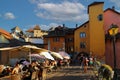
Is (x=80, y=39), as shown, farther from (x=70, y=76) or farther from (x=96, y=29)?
(x=70, y=76)

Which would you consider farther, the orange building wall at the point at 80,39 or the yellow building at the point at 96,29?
the orange building wall at the point at 80,39

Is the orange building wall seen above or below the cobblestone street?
above

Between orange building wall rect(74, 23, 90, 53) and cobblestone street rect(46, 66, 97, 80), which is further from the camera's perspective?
orange building wall rect(74, 23, 90, 53)

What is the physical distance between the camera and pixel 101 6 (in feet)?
221

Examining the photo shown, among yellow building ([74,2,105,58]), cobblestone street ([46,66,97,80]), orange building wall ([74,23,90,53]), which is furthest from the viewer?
orange building wall ([74,23,90,53])

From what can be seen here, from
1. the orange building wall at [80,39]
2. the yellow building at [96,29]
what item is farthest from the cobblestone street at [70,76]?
the orange building wall at [80,39]

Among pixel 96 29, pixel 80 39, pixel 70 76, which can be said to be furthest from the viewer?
pixel 80 39

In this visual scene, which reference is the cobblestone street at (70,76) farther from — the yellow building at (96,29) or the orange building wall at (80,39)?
the orange building wall at (80,39)

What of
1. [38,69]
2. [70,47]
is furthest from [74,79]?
[70,47]

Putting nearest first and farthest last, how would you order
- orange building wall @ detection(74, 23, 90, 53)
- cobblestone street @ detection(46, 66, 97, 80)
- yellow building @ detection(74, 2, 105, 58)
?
cobblestone street @ detection(46, 66, 97, 80) < yellow building @ detection(74, 2, 105, 58) < orange building wall @ detection(74, 23, 90, 53)

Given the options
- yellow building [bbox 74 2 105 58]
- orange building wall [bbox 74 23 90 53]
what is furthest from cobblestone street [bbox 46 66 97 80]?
orange building wall [bbox 74 23 90 53]

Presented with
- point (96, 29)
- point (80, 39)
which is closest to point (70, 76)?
point (96, 29)

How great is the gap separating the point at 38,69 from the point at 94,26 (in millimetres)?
48940

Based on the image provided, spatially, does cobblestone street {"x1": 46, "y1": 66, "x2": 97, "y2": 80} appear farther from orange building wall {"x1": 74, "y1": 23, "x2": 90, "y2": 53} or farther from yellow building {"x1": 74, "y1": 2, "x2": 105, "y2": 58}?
orange building wall {"x1": 74, "y1": 23, "x2": 90, "y2": 53}
